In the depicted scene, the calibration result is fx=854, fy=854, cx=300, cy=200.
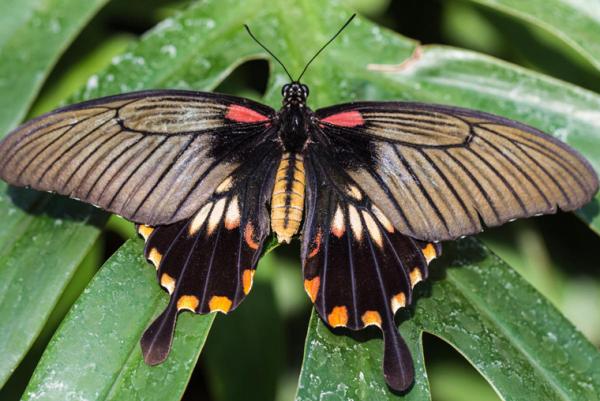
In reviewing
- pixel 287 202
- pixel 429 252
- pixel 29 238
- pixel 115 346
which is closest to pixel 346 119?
pixel 287 202

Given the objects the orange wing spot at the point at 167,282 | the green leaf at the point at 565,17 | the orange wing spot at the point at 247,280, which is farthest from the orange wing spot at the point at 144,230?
the green leaf at the point at 565,17

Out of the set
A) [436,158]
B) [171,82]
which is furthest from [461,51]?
[171,82]

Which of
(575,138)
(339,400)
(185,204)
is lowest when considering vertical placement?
(339,400)

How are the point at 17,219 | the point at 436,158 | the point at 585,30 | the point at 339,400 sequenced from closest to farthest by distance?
the point at 339,400 < the point at 436,158 < the point at 17,219 < the point at 585,30

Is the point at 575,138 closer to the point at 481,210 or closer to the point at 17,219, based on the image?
the point at 481,210

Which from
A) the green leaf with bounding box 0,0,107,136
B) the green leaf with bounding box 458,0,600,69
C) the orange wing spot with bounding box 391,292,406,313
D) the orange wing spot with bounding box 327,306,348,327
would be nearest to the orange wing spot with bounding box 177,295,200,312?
the orange wing spot with bounding box 327,306,348,327

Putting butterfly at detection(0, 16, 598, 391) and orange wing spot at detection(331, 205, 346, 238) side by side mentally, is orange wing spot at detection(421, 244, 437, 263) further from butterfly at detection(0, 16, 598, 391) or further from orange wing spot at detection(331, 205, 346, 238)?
orange wing spot at detection(331, 205, 346, 238)

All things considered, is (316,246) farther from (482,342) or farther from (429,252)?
(482,342)
